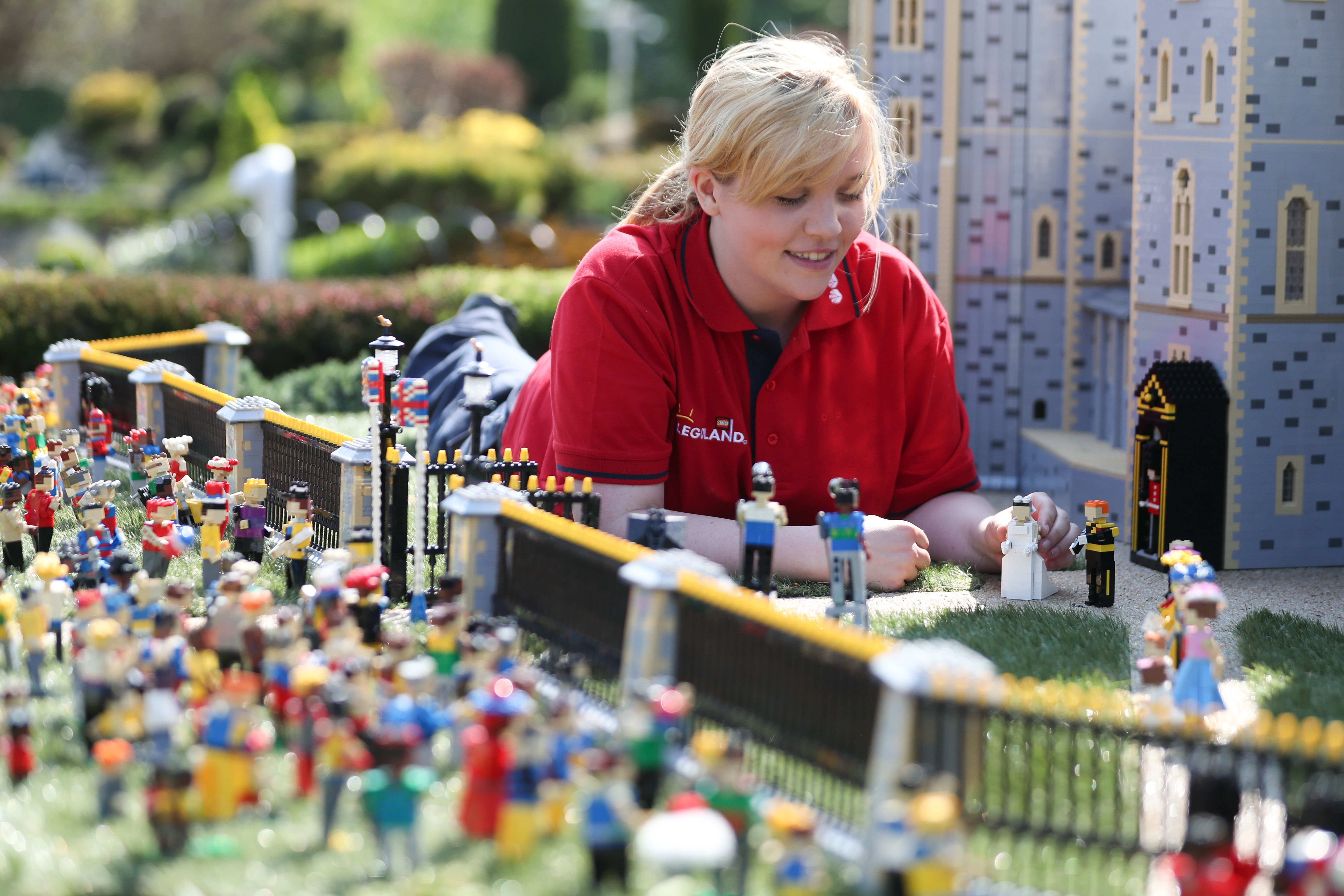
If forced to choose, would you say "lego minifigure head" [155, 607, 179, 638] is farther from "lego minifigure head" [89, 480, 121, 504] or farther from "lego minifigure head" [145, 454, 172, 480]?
"lego minifigure head" [145, 454, 172, 480]

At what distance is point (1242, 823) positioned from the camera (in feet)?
11.2

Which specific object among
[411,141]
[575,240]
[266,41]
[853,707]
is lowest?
[853,707]

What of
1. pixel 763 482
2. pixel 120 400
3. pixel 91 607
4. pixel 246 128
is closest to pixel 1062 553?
pixel 763 482

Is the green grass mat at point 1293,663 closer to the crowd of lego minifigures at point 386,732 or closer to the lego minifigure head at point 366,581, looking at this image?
the crowd of lego minifigures at point 386,732

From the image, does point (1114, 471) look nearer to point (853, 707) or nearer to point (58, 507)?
point (853, 707)

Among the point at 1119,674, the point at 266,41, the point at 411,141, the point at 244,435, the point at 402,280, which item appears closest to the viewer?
the point at 1119,674

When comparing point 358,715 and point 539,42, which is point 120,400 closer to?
point 358,715

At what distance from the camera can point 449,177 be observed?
2509 cm

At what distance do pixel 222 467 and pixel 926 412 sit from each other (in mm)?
2939

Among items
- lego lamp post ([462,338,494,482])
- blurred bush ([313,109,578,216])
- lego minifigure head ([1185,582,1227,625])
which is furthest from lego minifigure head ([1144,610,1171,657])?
blurred bush ([313,109,578,216])

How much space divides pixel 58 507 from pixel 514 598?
3.19m

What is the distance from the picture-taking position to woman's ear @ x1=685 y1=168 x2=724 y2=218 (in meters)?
5.31

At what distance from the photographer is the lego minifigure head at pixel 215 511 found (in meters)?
5.15

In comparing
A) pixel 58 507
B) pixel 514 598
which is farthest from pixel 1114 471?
pixel 58 507
